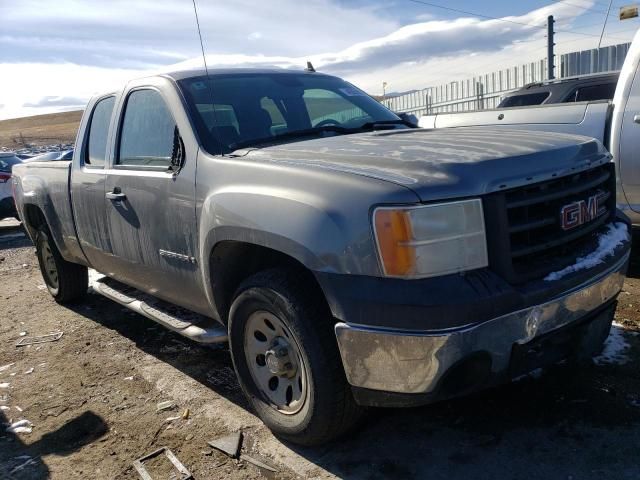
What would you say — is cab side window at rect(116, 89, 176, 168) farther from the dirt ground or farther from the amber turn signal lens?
the amber turn signal lens

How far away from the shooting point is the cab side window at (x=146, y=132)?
3.68m

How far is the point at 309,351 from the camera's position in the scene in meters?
2.64

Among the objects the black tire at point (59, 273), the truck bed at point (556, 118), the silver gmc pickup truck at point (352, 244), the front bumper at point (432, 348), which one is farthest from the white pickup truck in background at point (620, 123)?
the black tire at point (59, 273)

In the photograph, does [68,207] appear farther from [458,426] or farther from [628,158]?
[628,158]

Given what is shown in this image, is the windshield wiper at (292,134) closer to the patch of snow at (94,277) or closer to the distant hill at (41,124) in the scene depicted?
the patch of snow at (94,277)

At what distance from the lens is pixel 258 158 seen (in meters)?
3.03

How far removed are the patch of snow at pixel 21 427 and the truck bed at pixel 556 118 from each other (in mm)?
4221

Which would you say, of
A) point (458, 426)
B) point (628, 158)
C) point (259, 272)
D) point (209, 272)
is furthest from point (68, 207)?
point (628, 158)

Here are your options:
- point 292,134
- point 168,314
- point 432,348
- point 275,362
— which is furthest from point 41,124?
Answer: point 432,348

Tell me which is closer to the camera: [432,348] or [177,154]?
[432,348]

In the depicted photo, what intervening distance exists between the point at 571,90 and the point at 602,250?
4822 millimetres

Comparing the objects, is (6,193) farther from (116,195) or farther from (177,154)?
(177,154)

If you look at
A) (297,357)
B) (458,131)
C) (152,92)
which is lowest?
(297,357)

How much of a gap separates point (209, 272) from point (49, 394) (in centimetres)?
172
